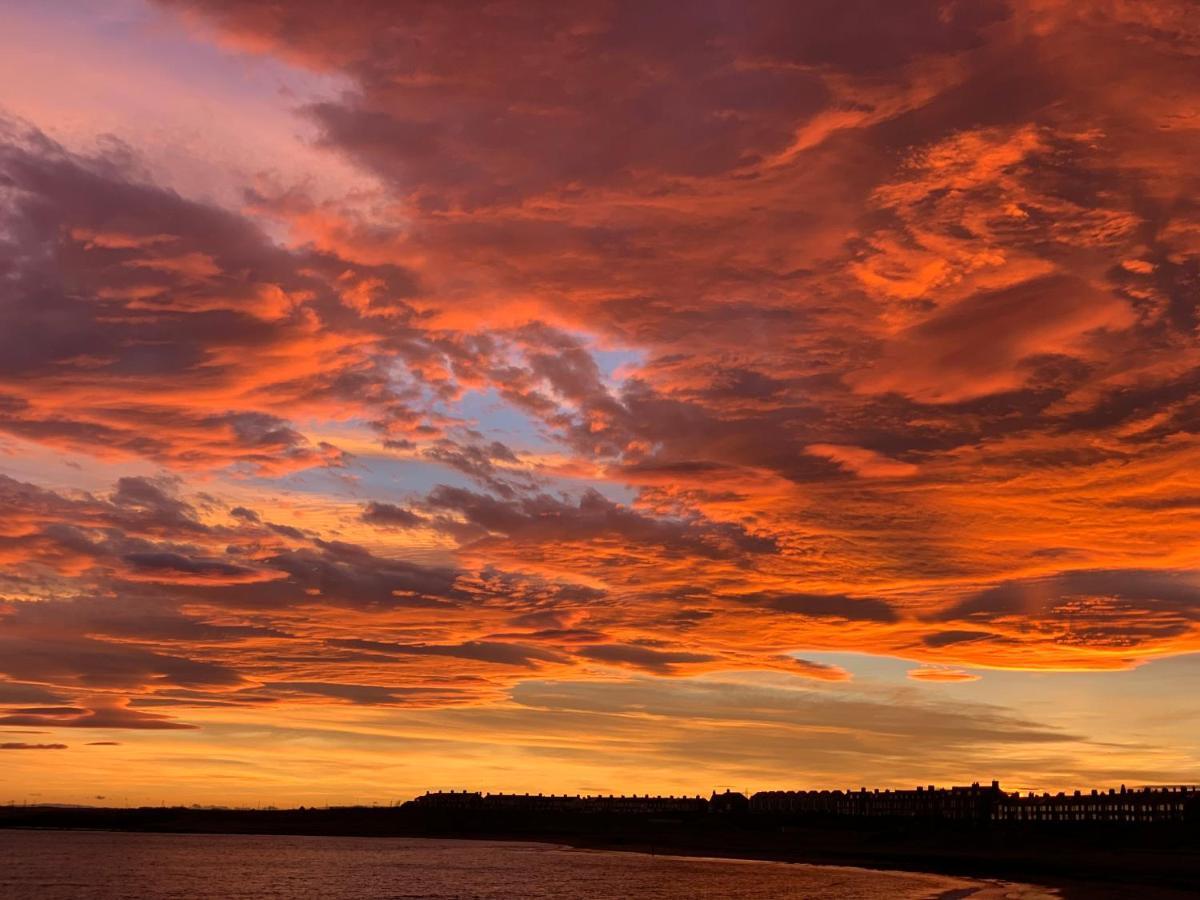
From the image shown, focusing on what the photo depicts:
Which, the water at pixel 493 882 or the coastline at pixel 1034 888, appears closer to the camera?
the coastline at pixel 1034 888

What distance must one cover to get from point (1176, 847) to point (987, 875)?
5800cm

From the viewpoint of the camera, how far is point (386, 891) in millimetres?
134625

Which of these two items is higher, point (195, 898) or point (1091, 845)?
point (1091, 845)

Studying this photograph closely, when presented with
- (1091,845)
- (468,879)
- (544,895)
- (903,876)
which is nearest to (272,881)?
(468,879)

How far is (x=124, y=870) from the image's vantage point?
185 meters

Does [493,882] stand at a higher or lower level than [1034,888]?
lower

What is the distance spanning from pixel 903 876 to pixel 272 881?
265 feet

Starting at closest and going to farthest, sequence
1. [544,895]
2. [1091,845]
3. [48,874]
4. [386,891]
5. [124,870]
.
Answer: [544,895] → [386,891] → [48,874] → [124,870] → [1091,845]

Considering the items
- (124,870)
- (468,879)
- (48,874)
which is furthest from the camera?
(124,870)

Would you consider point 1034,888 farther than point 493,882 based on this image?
No

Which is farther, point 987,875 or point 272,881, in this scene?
point 272,881

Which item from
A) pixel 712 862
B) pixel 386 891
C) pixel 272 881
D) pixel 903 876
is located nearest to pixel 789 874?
pixel 903 876

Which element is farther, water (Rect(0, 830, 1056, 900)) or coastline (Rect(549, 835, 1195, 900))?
water (Rect(0, 830, 1056, 900))

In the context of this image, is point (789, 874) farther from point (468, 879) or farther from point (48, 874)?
point (48, 874)
